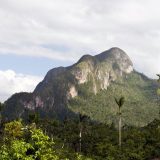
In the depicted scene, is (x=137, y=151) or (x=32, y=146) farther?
(x=137, y=151)

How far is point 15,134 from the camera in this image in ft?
320

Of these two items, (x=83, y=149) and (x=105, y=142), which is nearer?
(x=105, y=142)

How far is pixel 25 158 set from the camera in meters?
21.8

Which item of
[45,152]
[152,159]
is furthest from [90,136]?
[45,152]

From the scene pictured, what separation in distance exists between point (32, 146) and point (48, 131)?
125046 mm

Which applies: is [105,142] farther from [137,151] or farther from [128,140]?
[137,151]

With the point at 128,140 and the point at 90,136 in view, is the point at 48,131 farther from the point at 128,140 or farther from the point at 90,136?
the point at 128,140

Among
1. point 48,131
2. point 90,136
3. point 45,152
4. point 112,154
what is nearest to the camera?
point 45,152

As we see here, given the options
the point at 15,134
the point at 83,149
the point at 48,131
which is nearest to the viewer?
the point at 15,134

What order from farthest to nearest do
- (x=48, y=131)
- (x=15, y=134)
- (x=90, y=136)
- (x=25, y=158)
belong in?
1. (x=48, y=131)
2. (x=90, y=136)
3. (x=15, y=134)
4. (x=25, y=158)

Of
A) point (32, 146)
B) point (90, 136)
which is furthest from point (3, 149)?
point (90, 136)

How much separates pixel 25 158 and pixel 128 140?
84.3 meters

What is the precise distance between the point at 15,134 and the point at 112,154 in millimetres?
23058

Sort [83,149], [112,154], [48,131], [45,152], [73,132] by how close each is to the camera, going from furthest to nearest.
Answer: [48,131], [73,132], [83,149], [112,154], [45,152]
